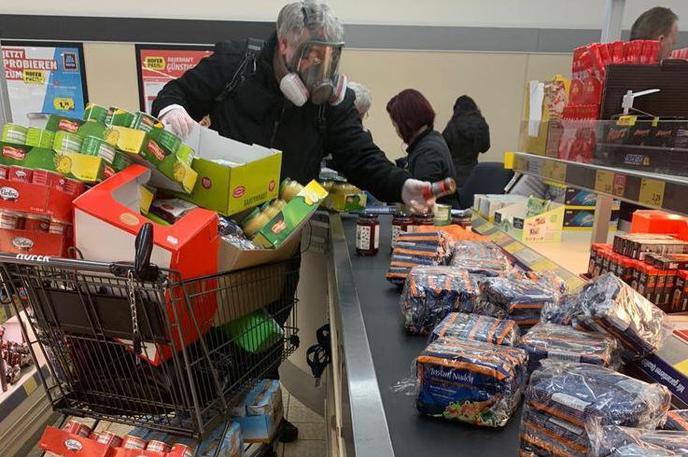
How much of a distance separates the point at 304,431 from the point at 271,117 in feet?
5.28

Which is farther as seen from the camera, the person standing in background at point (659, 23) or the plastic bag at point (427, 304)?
the person standing in background at point (659, 23)

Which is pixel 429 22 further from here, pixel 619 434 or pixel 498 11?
pixel 619 434

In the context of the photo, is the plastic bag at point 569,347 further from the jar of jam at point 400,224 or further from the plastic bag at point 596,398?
the jar of jam at point 400,224

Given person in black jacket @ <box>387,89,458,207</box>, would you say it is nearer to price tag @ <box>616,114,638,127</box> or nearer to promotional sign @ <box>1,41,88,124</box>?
price tag @ <box>616,114,638,127</box>

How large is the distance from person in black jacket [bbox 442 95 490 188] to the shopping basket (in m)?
3.15

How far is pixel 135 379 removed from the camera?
116cm

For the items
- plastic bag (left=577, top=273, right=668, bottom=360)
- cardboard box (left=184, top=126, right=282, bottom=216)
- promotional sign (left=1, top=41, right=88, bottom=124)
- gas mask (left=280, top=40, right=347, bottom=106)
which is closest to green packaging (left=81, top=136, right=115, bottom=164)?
cardboard box (left=184, top=126, right=282, bottom=216)

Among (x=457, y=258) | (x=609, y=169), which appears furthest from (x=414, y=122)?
(x=609, y=169)

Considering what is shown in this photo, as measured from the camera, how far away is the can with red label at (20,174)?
990mm

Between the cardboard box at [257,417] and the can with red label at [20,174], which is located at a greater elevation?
the can with red label at [20,174]

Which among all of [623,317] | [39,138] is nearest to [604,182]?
[623,317]

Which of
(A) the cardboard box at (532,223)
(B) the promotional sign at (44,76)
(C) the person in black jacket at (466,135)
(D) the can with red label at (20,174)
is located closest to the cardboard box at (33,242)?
(D) the can with red label at (20,174)

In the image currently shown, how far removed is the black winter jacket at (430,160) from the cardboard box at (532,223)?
0.95 meters

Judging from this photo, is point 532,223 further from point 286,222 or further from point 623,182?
point 286,222
